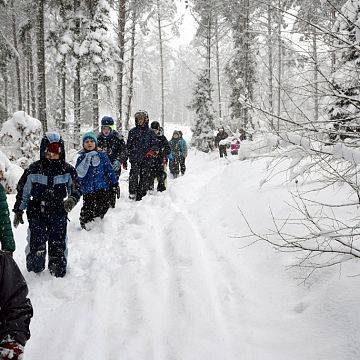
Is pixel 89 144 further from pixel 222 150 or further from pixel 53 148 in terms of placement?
pixel 222 150

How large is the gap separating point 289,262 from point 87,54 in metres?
15.5

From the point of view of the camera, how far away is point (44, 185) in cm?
479

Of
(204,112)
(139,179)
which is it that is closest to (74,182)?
(139,179)

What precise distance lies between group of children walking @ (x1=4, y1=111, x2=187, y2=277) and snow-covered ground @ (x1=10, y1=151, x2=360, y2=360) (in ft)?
1.43

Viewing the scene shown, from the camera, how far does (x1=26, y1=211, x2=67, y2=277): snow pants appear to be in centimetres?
481

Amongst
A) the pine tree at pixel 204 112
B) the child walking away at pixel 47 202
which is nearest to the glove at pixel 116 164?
the child walking away at pixel 47 202

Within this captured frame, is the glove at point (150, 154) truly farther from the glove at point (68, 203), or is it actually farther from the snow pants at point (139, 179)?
the glove at point (68, 203)

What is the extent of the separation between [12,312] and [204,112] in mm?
26298

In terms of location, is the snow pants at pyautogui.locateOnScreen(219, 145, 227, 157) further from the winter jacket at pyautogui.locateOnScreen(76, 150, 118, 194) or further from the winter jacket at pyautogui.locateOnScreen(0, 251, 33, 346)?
the winter jacket at pyautogui.locateOnScreen(0, 251, 33, 346)

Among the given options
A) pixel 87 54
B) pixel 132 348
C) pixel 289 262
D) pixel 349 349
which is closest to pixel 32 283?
pixel 132 348

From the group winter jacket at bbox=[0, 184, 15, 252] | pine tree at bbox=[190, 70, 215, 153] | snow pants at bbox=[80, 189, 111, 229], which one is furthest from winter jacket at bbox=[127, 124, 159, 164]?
pine tree at bbox=[190, 70, 215, 153]

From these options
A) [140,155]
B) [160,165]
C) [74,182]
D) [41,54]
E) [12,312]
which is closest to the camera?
[12,312]

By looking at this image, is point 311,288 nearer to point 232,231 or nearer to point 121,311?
point 121,311

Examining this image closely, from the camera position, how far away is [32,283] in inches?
183
